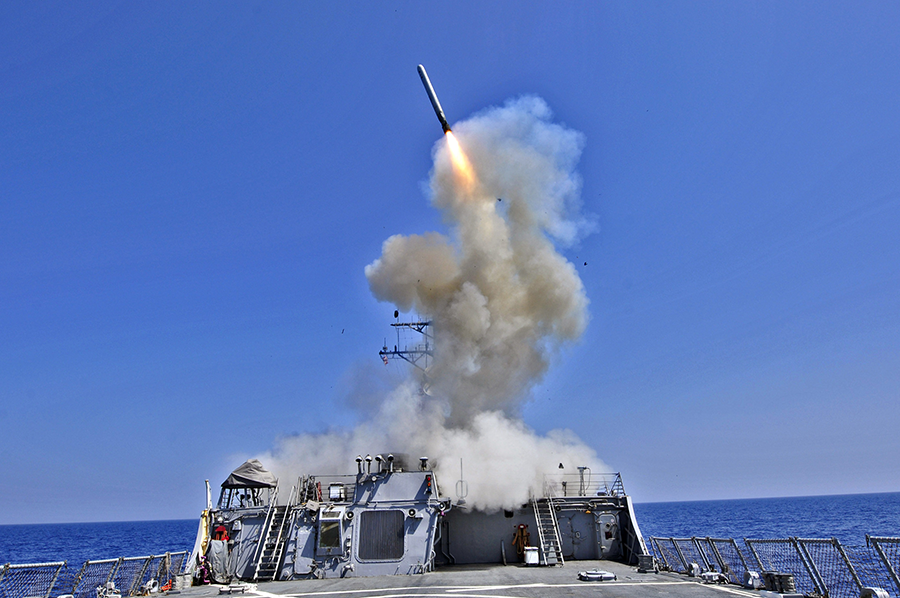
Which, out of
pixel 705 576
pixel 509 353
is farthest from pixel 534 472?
pixel 705 576

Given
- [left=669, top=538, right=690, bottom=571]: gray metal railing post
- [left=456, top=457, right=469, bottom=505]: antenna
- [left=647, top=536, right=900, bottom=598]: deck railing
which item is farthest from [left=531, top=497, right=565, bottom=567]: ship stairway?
[left=669, top=538, right=690, bottom=571]: gray metal railing post

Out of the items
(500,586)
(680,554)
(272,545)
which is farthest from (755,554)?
(272,545)

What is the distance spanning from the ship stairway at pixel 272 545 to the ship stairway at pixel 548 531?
27.4 ft

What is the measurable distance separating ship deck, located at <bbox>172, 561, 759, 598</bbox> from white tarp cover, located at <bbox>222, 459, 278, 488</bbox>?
178 inches

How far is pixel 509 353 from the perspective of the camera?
2736 cm

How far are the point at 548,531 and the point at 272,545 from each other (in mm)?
9333

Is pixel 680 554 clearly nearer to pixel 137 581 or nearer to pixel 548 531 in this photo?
pixel 548 531

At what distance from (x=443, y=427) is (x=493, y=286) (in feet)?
20.4

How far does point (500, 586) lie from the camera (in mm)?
16938

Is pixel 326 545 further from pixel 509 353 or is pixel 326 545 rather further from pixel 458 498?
pixel 509 353

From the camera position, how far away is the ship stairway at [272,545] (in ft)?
67.0

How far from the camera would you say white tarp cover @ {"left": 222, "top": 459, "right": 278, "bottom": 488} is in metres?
23.5

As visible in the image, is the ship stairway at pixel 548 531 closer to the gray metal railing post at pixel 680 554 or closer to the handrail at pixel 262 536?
the gray metal railing post at pixel 680 554

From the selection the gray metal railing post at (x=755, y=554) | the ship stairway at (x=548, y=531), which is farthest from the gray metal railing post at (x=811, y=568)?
the ship stairway at (x=548, y=531)
